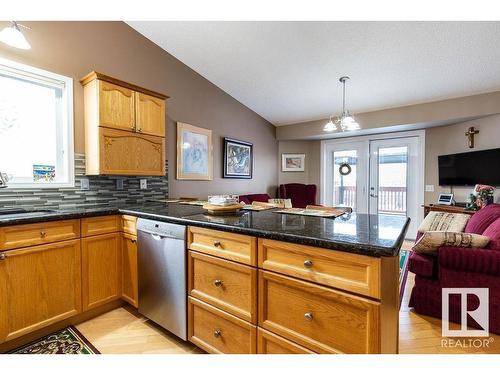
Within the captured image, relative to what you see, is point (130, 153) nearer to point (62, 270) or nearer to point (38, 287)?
point (62, 270)

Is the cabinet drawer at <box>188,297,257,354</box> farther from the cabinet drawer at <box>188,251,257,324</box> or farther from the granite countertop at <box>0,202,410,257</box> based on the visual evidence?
the granite countertop at <box>0,202,410,257</box>

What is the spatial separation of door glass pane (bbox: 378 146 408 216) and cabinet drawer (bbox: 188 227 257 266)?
445 centimetres

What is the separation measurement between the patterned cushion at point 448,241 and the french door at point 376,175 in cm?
295

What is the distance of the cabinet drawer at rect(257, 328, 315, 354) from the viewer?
116cm

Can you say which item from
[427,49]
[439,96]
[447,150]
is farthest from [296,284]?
[447,150]

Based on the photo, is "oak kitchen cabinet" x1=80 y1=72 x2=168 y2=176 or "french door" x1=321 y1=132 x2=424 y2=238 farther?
"french door" x1=321 y1=132 x2=424 y2=238

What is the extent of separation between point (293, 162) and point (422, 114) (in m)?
2.52

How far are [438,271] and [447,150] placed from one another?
3.13 meters

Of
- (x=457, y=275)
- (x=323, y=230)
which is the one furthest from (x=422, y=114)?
(x=323, y=230)

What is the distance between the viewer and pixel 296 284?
1151 millimetres

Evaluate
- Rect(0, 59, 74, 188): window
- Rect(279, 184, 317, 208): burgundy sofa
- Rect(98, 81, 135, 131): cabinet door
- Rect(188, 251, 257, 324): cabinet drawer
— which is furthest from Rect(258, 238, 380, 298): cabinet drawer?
Rect(279, 184, 317, 208): burgundy sofa

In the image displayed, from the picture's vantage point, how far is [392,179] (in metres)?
4.84

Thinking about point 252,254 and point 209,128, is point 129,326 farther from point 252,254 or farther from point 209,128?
point 209,128

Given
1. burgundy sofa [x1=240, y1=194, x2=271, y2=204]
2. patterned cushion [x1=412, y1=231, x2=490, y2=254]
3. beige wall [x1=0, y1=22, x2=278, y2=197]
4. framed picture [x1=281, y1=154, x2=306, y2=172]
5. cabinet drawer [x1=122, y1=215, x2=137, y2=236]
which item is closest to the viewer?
patterned cushion [x1=412, y1=231, x2=490, y2=254]
